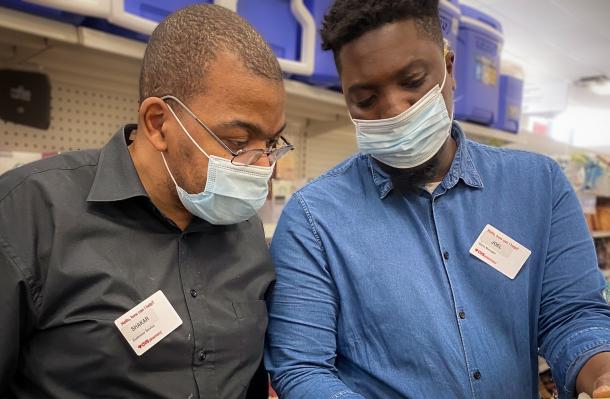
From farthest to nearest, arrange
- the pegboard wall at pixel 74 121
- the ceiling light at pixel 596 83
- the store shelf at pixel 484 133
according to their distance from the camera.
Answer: the ceiling light at pixel 596 83 < the store shelf at pixel 484 133 < the pegboard wall at pixel 74 121

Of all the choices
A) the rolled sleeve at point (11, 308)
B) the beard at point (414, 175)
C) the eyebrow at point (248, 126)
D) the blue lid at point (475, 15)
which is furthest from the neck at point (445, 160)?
the blue lid at point (475, 15)

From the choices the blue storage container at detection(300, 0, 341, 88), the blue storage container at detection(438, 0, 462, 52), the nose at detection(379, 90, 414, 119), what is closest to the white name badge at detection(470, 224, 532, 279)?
the nose at detection(379, 90, 414, 119)

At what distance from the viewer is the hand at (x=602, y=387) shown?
2.69 ft

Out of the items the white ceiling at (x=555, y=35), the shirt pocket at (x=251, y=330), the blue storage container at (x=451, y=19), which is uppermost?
the white ceiling at (x=555, y=35)

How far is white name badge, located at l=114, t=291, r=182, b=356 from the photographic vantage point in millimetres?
918

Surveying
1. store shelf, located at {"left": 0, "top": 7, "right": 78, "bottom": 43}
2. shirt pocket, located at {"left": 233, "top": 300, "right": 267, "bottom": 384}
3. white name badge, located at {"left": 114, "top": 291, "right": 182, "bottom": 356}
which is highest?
store shelf, located at {"left": 0, "top": 7, "right": 78, "bottom": 43}

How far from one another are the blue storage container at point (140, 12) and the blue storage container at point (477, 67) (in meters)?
1.55

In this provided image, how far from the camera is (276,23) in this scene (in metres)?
1.67

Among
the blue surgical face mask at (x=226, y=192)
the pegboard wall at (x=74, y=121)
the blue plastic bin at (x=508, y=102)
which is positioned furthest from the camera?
the blue plastic bin at (x=508, y=102)

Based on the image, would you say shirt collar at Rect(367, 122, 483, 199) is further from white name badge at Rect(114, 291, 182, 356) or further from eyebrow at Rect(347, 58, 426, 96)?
white name badge at Rect(114, 291, 182, 356)

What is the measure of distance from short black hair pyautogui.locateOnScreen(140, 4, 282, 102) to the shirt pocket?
0.49m

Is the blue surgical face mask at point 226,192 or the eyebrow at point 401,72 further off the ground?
the eyebrow at point 401,72

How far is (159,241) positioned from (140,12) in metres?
0.70

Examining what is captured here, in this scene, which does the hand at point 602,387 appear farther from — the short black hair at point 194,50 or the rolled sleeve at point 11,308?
the rolled sleeve at point 11,308
